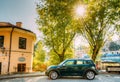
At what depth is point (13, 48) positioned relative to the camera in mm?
24031

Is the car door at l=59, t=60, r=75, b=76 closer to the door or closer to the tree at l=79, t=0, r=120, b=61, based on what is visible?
the door

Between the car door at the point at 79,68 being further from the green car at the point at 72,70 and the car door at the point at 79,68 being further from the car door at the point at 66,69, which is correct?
the car door at the point at 66,69

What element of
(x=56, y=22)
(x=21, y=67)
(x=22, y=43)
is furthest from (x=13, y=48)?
(x=56, y=22)

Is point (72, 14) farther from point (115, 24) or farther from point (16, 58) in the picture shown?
point (16, 58)

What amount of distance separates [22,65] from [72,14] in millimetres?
10620

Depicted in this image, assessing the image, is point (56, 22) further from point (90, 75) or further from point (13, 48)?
point (90, 75)

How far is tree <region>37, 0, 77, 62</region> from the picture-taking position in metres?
28.2

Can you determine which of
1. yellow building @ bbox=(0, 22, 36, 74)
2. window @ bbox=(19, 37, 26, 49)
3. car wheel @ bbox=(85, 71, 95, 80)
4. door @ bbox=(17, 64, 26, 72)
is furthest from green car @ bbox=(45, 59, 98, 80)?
window @ bbox=(19, 37, 26, 49)

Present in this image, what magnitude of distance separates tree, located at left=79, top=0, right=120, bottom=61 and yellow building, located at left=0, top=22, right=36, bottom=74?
28.9 ft

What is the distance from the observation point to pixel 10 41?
23.8 meters

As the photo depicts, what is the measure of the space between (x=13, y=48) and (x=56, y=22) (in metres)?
9.54

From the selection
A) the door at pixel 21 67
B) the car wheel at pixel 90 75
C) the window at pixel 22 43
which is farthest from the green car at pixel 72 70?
the window at pixel 22 43

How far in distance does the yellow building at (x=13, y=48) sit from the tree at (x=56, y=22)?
522cm

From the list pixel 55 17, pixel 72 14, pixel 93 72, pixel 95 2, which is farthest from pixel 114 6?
pixel 93 72
